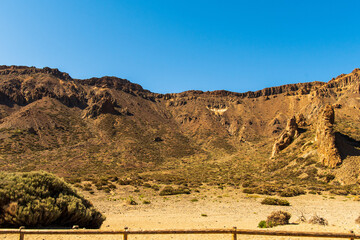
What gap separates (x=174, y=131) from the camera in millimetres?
97625

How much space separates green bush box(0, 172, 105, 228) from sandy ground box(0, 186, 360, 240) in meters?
1.54

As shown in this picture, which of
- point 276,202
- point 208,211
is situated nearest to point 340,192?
point 276,202

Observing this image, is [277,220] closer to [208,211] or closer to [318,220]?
[318,220]

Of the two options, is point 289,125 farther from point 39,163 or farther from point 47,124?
point 47,124

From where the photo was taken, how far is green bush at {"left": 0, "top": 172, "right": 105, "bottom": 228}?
358 inches

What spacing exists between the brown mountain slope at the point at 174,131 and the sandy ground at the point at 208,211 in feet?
40.3

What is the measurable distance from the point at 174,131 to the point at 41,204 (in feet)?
289

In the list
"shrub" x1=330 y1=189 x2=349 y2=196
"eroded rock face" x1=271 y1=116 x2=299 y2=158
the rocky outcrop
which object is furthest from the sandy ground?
the rocky outcrop

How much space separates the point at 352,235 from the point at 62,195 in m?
11.6

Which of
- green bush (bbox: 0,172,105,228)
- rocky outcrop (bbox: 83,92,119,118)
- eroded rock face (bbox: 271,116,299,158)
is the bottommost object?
green bush (bbox: 0,172,105,228)

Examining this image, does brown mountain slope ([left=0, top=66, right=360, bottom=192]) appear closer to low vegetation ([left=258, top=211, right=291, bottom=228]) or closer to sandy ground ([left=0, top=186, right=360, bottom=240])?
sandy ground ([left=0, top=186, right=360, bottom=240])

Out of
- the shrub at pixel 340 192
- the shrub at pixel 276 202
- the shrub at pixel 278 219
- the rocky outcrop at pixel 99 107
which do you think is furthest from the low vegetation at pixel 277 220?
the rocky outcrop at pixel 99 107

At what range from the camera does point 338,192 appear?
80.9 ft

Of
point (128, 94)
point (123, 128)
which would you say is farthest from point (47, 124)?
point (128, 94)
